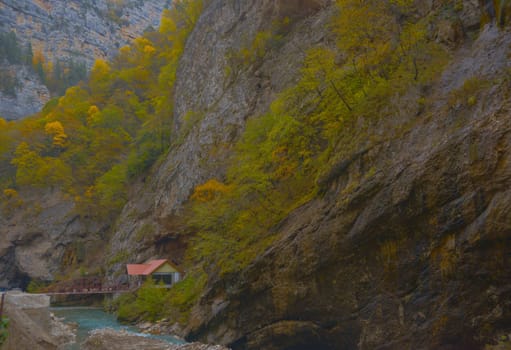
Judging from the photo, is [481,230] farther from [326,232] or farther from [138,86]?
[138,86]

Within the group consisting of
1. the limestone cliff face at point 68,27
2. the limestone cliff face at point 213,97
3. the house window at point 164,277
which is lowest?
the house window at point 164,277

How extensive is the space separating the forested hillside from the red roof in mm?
2000

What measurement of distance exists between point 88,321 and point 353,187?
23908 millimetres

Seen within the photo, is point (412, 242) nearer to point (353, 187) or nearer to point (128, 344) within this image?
point (353, 187)

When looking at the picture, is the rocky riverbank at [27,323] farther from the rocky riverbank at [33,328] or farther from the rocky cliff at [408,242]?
the rocky cliff at [408,242]

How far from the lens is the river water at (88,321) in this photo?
69.3 feet

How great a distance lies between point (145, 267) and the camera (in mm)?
34500

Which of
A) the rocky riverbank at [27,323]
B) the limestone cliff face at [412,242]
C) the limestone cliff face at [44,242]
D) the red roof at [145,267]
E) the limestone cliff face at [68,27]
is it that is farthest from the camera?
the limestone cliff face at [68,27]

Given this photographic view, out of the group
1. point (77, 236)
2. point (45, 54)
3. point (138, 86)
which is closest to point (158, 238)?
point (77, 236)

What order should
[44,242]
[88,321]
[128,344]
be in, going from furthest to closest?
1. [44,242]
2. [88,321]
3. [128,344]

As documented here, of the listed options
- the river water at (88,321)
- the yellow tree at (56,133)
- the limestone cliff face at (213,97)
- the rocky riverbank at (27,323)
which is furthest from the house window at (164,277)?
the yellow tree at (56,133)

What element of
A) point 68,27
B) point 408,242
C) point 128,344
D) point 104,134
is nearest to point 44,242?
point 104,134

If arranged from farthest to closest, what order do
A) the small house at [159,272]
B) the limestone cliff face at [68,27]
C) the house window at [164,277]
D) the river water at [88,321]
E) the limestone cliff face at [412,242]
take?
1. the limestone cliff face at [68,27]
2. the house window at [164,277]
3. the small house at [159,272]
4. the river water at [88,321]
5. the limestone cliff face at [412,242]

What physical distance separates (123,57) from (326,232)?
68.7 meters
